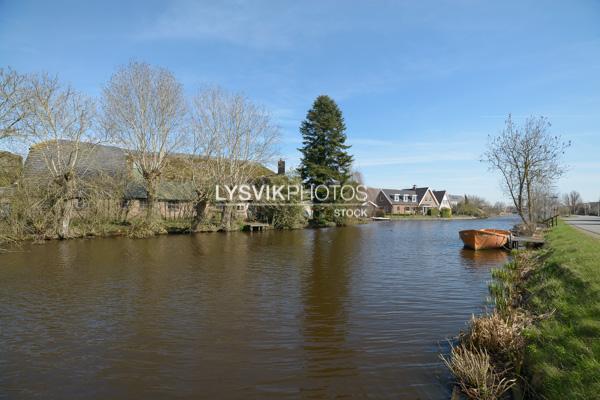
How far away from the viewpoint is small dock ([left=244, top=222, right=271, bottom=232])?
30781 millimetres

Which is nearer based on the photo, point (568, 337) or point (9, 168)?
point (568, 337)

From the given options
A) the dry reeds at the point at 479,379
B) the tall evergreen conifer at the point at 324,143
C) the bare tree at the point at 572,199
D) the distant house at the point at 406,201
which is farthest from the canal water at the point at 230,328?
the bare tree at the point at 572,199

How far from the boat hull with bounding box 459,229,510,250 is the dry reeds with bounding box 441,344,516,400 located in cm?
1501

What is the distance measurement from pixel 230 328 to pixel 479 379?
4365 mm

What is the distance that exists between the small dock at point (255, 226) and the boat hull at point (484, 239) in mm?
17556

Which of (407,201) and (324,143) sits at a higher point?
(324,143)

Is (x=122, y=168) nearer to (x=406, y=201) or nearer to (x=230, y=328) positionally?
(x=230, y=328)

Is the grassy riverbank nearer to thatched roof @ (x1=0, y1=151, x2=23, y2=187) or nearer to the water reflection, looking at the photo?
the water reflection

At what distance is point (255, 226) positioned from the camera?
31.2m

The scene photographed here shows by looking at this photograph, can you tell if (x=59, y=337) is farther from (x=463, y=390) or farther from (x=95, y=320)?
(x=463, y=390)

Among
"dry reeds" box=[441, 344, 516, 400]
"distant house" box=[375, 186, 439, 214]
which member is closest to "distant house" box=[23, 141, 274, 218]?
"dry reeds" box=[441, 344, 516, 400]

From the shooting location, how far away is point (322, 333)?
21.7 ft

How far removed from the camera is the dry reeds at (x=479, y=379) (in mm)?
4203

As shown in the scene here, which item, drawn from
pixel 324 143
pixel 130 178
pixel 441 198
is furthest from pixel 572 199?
pixel 130 178
